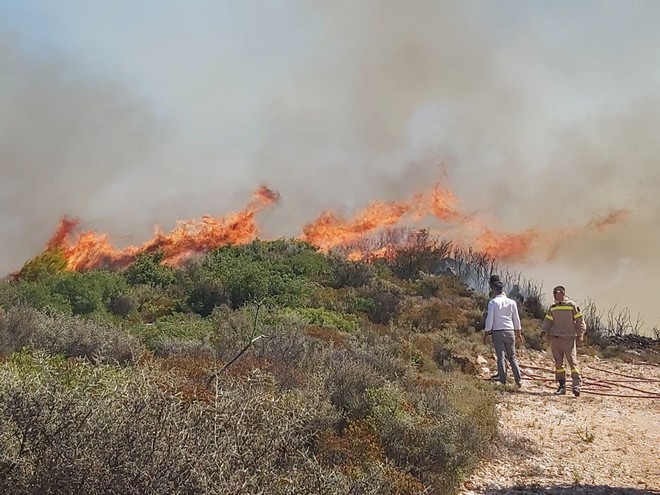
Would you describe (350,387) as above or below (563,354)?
below

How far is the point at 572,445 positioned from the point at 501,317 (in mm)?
4102

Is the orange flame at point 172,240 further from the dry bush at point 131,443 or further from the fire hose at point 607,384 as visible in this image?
the dry bush at point 131,443

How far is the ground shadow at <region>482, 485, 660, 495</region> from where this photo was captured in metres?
5.24

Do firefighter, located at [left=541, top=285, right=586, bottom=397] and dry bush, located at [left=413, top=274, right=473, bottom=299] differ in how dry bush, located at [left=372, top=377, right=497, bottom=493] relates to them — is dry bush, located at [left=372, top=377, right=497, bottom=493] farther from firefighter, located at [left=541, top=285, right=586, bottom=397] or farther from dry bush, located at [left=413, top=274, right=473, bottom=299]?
dry bush, located at [left=413, top=274, right=473, bottom=299]

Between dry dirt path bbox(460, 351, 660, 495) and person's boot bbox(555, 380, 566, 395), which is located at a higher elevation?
person's boot bbox(555, 380, 566, 395)

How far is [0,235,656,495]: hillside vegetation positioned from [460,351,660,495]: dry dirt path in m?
0.36

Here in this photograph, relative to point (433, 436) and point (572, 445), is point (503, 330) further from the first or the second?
point (433, 436)

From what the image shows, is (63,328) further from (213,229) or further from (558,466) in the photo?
(213,229)

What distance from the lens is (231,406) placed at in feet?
11.2

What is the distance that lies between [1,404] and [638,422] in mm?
8225

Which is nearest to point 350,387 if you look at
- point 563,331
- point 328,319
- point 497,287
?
point 497,287

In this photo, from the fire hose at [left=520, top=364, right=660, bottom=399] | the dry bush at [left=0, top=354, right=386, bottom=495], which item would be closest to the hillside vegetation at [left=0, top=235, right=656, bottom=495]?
the dry bush at [left=0, top=354, right=386, bottom=495]

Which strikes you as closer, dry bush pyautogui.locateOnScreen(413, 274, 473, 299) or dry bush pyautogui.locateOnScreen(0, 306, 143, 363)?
dry bush pyautogui.locateOnScreen(0, 306, 143, 363)

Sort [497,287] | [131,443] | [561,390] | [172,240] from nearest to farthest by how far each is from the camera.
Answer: [131,443] < [561,390] < [497,287] < [172,240]
